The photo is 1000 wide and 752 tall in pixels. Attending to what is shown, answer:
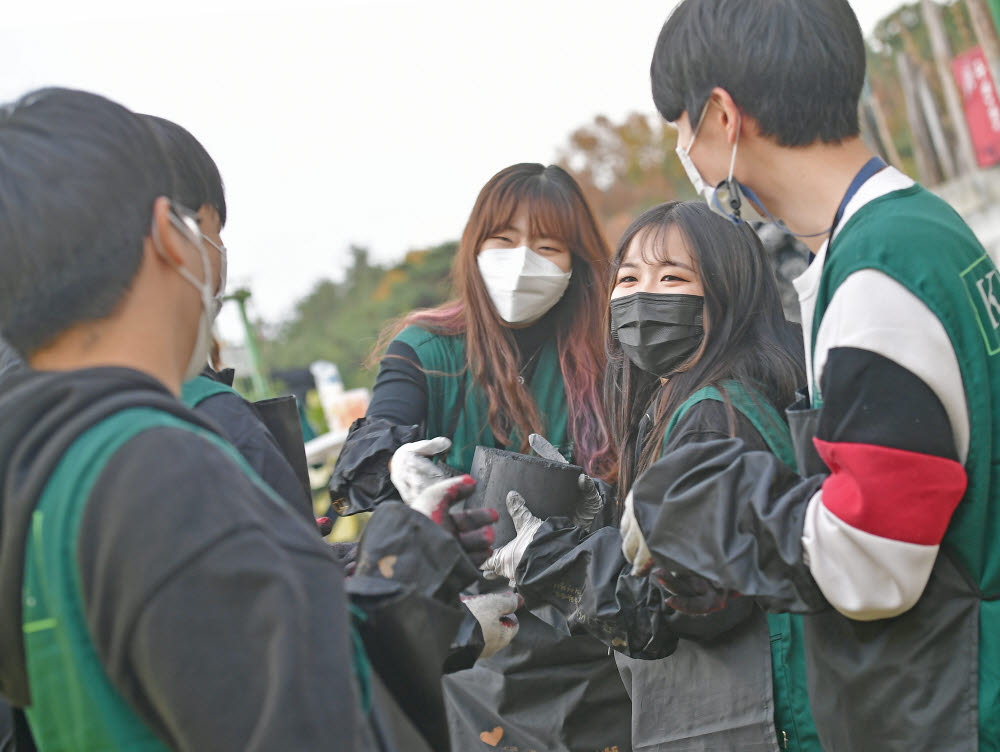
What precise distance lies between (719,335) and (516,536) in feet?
2.52

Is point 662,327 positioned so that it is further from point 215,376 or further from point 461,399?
point 215,376

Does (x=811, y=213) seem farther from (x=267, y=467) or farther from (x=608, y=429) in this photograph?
(x=608, y=429)

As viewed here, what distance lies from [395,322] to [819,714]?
7.03 ft

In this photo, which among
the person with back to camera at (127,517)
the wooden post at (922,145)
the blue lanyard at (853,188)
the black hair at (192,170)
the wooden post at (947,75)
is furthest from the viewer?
the wooden post at (922,145)

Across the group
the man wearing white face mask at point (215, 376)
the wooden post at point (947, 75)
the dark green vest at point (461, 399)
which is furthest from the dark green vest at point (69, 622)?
the wooden post at point (947, 75)

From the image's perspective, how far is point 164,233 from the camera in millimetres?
1242

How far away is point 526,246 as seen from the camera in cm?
315

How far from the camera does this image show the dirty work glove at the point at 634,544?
5.86 feet

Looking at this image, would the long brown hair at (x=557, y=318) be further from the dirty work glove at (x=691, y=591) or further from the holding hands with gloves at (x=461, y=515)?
the holding hands with gloves at (x=461, y=515)

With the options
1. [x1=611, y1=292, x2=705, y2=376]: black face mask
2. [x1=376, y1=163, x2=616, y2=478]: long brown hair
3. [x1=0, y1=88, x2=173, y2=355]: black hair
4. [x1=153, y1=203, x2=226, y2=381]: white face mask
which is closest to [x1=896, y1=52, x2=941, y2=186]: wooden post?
[x1=376, y1=163, x2=616, y2=478]: long brown hair

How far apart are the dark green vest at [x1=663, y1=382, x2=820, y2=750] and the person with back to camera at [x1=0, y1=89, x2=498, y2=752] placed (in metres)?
1.09

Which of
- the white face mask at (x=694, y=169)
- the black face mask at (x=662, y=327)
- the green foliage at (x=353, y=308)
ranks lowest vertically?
the green foliage at (x=353, y=308)

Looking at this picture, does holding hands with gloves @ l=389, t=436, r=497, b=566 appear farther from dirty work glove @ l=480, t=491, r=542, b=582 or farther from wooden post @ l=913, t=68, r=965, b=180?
wooden post @ l=913, t=68, r=965, b=180

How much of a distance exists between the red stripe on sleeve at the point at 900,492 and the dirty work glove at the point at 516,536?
1014mm
